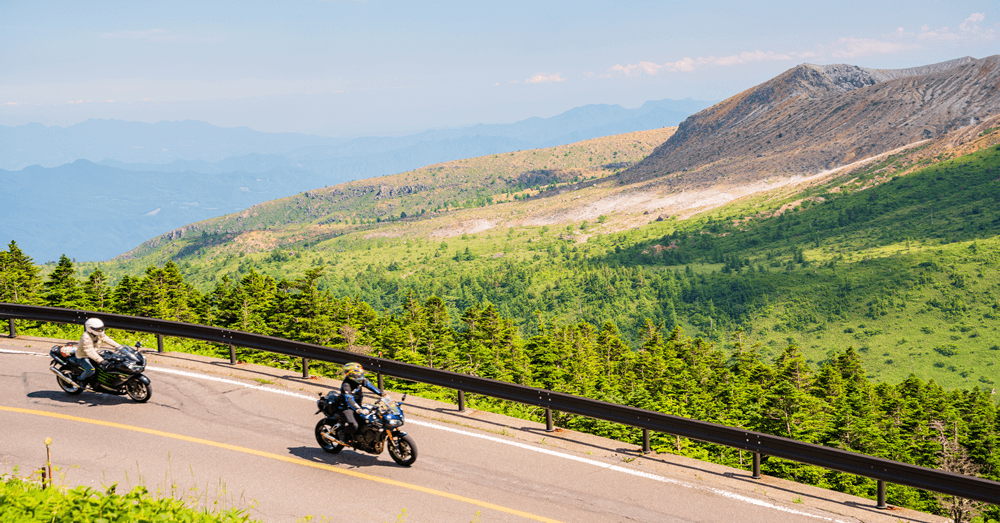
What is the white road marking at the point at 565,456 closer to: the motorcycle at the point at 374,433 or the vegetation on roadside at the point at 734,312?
the motorcycle at the point at 374,433

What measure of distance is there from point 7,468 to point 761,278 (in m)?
161

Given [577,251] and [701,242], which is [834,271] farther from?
[577,251]

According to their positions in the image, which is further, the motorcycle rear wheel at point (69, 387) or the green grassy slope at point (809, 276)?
the green grassy slope at point (809, 276)

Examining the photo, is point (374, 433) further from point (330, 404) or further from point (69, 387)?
point (69, 387)

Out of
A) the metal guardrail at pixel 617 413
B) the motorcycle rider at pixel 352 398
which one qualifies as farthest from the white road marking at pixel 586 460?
the motorcycle rider at pixel 352 398

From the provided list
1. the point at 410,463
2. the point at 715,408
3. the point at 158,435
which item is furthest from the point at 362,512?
the point at 715,408

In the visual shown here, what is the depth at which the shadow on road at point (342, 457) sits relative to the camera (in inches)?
504

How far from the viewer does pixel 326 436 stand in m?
13.1

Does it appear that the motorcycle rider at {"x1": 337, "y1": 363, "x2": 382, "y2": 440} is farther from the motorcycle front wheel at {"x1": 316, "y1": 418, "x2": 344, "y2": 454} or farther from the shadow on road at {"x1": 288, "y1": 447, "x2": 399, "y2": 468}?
the shadow on road at {"x1": 288, "y1": 447, "x2": 399, "y2": 468}

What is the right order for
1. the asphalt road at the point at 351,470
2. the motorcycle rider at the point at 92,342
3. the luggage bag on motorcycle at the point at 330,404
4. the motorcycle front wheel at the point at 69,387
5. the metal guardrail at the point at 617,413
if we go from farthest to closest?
the motorcycle front wheel at the point at 69,387
the motorcycle rider at the point at 92,342
the luggage bag on motorcycle at the point at 330,404
the asphalt road at the point at 351,470
the metal guardrail at the point at 617,413

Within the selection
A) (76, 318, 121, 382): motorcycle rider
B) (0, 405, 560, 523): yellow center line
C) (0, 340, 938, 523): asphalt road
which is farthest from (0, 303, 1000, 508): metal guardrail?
(0, 405, 560, 523): yellow center line

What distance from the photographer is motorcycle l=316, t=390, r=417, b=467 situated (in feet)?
41.2

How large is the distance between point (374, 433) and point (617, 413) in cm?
505

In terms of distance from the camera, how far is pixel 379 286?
7170 inches
